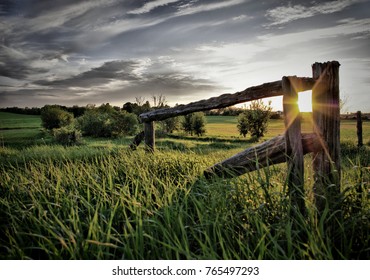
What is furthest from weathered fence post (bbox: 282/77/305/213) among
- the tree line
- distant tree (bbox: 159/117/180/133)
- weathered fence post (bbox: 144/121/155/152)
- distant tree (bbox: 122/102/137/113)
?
distant tree (bbox: 159/117/180/133)

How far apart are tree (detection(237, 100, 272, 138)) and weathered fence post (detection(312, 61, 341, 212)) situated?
58.9ft

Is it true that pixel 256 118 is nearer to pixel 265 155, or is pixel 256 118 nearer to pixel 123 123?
pixel 123 123

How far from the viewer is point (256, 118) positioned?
2023 centimetres

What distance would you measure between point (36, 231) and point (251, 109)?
19.9 m

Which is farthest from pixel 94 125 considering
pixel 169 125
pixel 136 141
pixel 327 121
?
pixel 327 121

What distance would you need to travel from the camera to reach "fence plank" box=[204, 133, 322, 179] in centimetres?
238

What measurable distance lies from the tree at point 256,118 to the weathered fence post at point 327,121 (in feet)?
58.9

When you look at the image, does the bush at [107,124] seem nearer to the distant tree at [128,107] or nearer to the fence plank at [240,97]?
the distant tree at [128,107]

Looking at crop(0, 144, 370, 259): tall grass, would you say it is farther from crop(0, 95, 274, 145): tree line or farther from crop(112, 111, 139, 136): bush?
crop(112, 111, 139, 136): bush

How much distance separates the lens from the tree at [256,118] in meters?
20.0
